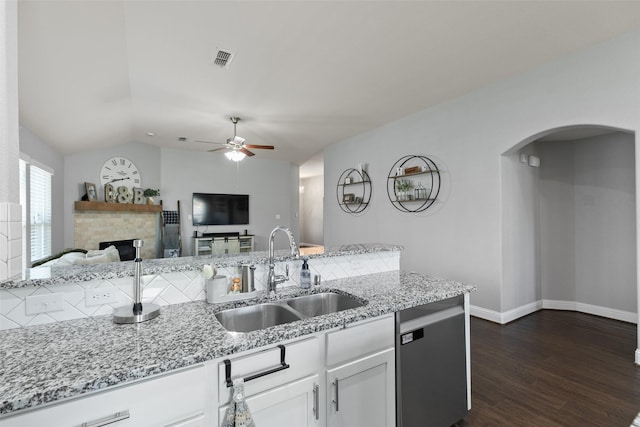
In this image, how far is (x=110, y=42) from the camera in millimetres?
2576

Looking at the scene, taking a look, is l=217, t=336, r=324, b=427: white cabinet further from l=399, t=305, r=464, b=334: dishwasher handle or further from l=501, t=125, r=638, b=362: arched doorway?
l=501, t=125, r=638, b=362: arched doorway

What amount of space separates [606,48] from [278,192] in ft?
21.8

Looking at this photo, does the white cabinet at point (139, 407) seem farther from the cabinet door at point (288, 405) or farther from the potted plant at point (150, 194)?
the potted plant at point (150, 194)

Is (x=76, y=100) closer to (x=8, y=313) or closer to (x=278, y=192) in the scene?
(x=8, y=313)

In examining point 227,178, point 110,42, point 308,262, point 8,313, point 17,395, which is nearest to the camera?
point 17,395

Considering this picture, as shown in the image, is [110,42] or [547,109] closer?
[110,42]

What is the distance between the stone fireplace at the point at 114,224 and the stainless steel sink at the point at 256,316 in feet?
17.9

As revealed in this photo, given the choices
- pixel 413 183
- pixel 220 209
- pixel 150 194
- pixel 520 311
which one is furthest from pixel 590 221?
pixel 150 194

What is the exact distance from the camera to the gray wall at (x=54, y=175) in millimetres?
3829

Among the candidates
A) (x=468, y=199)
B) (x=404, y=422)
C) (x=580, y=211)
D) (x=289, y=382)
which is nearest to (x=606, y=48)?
(x=468, y=199)

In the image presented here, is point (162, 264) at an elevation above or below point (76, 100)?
below

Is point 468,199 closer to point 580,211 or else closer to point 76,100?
point 580,211

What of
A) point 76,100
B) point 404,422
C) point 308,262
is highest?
point 76,100

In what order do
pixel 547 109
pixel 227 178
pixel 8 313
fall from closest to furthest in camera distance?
pixel 8 313
pixel 547 109
pixel 227 178
